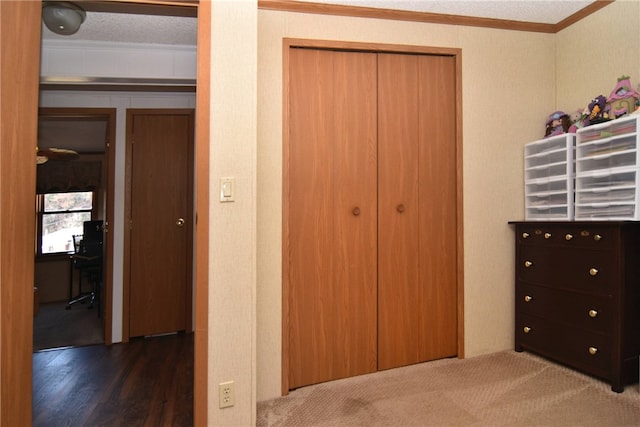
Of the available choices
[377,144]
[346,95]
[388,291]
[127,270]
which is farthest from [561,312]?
[127,270]

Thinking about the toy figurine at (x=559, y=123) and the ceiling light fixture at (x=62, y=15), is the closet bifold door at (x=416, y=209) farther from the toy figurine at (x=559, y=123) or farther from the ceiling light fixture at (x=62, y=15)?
the ceiling light fixture at (x=62, y=15)

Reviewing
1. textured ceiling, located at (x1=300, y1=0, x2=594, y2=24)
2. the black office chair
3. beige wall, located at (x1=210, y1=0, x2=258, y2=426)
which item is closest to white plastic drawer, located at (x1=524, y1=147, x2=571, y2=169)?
textured ceiling, located at (x1=300, y1=0, x2=594, y2=24)

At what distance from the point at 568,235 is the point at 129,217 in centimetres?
339

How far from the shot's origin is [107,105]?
10.6 ft

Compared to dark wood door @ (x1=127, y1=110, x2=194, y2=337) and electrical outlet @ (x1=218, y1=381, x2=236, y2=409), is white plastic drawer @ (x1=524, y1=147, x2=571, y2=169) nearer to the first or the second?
electrical outlet @ (x1=218, y1=381, x2=236, y2=409)

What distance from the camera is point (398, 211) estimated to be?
2.35 meters

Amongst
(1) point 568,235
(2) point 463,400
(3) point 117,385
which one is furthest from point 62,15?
(1) point 568,235

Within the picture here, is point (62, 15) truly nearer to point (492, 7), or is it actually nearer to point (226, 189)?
point (226, 189)

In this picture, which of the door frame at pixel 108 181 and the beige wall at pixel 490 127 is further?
the door frame at pixel 108 181

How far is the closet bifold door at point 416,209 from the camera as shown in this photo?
233 centimetres

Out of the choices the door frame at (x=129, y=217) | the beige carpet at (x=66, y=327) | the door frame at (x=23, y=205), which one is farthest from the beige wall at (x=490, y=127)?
the beige carpet at (x=66, y=327)

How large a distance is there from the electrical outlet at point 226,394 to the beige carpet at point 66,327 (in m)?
2.22

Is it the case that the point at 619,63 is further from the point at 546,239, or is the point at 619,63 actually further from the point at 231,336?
the point at 231,336

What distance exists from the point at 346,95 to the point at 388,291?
1288mm
